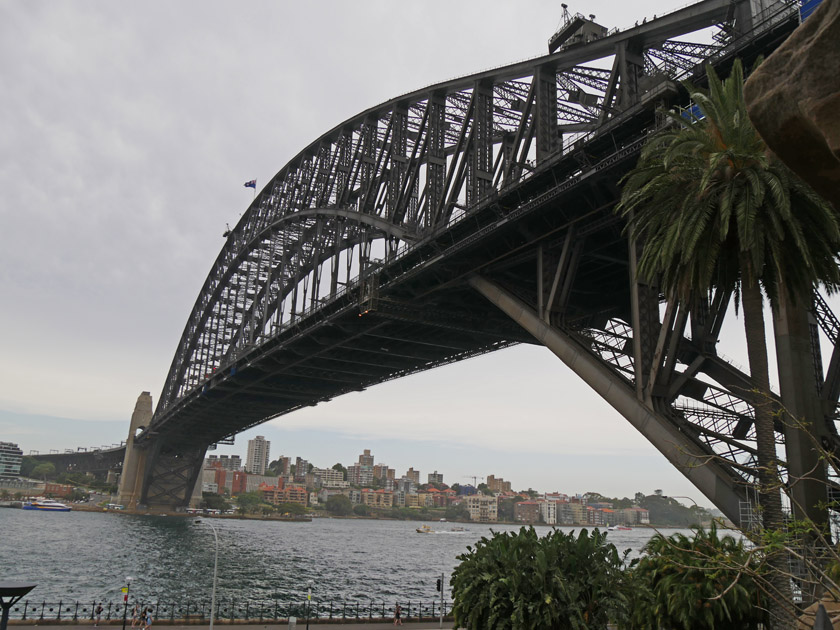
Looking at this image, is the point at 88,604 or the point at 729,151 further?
the point at 88,604

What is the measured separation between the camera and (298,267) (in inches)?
3140

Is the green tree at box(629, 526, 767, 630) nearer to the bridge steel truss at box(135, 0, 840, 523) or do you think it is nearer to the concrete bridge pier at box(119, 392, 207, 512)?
the bridge steel truss at box(135, 0, 840, 523)

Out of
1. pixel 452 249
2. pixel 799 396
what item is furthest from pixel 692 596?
pixel 452 249

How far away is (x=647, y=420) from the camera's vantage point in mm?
24484

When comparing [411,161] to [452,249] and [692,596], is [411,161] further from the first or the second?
[692,596]

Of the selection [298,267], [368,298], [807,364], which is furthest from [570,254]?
[298,267]

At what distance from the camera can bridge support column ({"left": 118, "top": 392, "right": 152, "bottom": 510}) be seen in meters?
152

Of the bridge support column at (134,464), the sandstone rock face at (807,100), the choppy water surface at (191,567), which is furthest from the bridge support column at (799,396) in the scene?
the bridge support column at (134,464)

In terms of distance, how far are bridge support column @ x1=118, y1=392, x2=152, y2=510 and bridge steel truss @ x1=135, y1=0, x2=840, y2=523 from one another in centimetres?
8213

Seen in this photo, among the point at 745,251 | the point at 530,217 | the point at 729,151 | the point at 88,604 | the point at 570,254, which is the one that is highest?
the point at 530,217

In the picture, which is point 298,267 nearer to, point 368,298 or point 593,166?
point 368,298

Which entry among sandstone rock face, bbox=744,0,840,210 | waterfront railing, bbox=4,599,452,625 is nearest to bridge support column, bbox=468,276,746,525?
sandstone rock face, bbox=744,0,840,210

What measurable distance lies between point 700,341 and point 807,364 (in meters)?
9.65

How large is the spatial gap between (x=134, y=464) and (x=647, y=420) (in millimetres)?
148968
